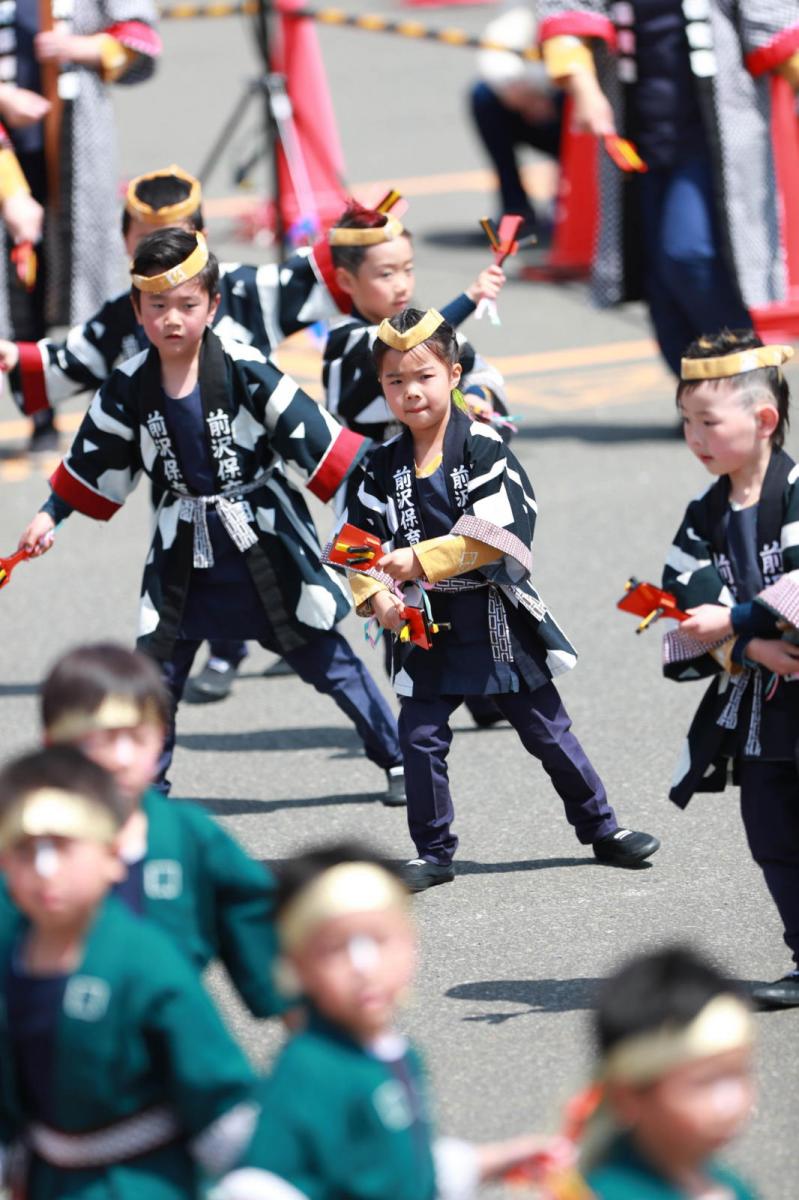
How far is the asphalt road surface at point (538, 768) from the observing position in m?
4.12

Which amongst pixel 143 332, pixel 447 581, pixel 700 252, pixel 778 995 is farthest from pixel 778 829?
pixel 700 252

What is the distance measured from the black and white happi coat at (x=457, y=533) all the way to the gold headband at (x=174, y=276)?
0.58 meters

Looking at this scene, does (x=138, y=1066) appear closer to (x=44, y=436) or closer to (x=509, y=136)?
(x=44, y=436)

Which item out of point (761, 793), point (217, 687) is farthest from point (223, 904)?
point (217, 687)

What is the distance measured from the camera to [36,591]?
7.27m

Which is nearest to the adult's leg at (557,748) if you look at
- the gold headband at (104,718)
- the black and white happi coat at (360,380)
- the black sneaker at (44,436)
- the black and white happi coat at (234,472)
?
the black and white happi coat at (234,472)

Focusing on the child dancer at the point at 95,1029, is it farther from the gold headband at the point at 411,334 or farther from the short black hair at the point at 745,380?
the gold headband at the point at 411,334

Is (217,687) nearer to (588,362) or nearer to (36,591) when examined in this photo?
(36,591)

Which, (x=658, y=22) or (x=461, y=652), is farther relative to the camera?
(x=658, y=22)

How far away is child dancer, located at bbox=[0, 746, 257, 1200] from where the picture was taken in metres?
2.71

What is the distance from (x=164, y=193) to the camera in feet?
19.4

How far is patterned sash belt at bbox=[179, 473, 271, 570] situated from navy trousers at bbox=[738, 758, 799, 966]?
150 cm

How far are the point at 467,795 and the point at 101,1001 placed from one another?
9.22 ft

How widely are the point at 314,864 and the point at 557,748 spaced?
7.06 ft
